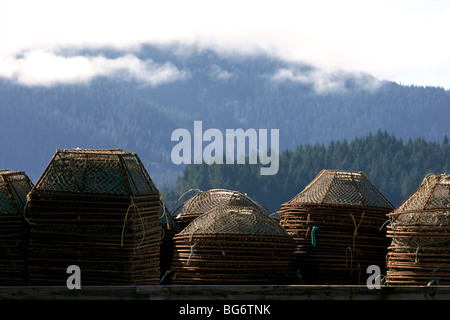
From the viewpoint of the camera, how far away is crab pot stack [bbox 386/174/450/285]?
14.6m

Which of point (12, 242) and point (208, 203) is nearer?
point (12, 242)

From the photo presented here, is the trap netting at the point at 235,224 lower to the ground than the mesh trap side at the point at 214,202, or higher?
lower

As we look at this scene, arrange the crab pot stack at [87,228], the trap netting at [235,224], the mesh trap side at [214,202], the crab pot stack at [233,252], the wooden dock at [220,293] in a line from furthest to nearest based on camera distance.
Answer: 1. the mesh trap side at [214,202]
2. the trap netting at [235,224]
3. the crab pot stack at [233,252]
4. the crab pot stack at [87,228]
5. the wooden dock at [220,293]

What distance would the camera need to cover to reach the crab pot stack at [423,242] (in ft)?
47.8


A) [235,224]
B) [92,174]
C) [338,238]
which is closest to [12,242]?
[92,174]

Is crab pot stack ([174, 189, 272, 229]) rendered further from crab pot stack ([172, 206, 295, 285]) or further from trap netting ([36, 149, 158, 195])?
trap netting ([36, 149, 158, 195])

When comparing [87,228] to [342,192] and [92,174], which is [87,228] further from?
[342,192]

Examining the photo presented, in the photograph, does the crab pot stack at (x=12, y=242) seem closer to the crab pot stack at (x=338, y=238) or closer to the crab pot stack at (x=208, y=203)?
the crab pot stack at (x=208, y=203)

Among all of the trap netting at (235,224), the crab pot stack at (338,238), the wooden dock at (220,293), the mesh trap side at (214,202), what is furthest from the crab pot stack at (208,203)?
the wooden dock at (220,293)

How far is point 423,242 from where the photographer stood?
48.4ft

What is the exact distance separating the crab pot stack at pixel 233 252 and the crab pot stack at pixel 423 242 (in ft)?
7.62

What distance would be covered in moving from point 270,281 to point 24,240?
4.85 m

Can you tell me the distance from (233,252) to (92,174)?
11.5 ft

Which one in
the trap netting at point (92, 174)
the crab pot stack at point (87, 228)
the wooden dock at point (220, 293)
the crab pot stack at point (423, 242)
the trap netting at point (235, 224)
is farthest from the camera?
the trap netting at point (235, 224)
